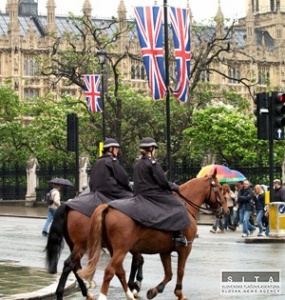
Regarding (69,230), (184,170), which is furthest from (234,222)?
(69,230)

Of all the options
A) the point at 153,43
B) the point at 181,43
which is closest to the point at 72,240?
Answer: the point at 153,43

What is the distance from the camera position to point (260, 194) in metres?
27.8

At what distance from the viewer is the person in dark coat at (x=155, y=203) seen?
12320 mm

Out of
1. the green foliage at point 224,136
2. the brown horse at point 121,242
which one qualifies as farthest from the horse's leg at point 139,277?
the green foliage at point 224,136

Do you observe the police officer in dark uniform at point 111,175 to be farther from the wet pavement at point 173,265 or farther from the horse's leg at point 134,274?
the wet pavement at point 173,265

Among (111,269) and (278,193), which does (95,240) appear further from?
(278,193)

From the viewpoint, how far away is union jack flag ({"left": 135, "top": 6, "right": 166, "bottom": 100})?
27.1 meters

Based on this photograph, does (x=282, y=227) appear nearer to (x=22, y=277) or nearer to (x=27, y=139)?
(x=22, y=277)

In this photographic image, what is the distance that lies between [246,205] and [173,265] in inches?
380

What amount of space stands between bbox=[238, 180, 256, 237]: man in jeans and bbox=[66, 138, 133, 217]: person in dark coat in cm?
1343

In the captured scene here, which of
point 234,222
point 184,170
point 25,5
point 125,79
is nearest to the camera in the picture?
point 234,222

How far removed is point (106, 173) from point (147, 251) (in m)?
1.61

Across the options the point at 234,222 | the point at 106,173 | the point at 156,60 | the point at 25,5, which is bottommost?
the point at 234,222

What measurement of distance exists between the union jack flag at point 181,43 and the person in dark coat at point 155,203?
49.8ft
